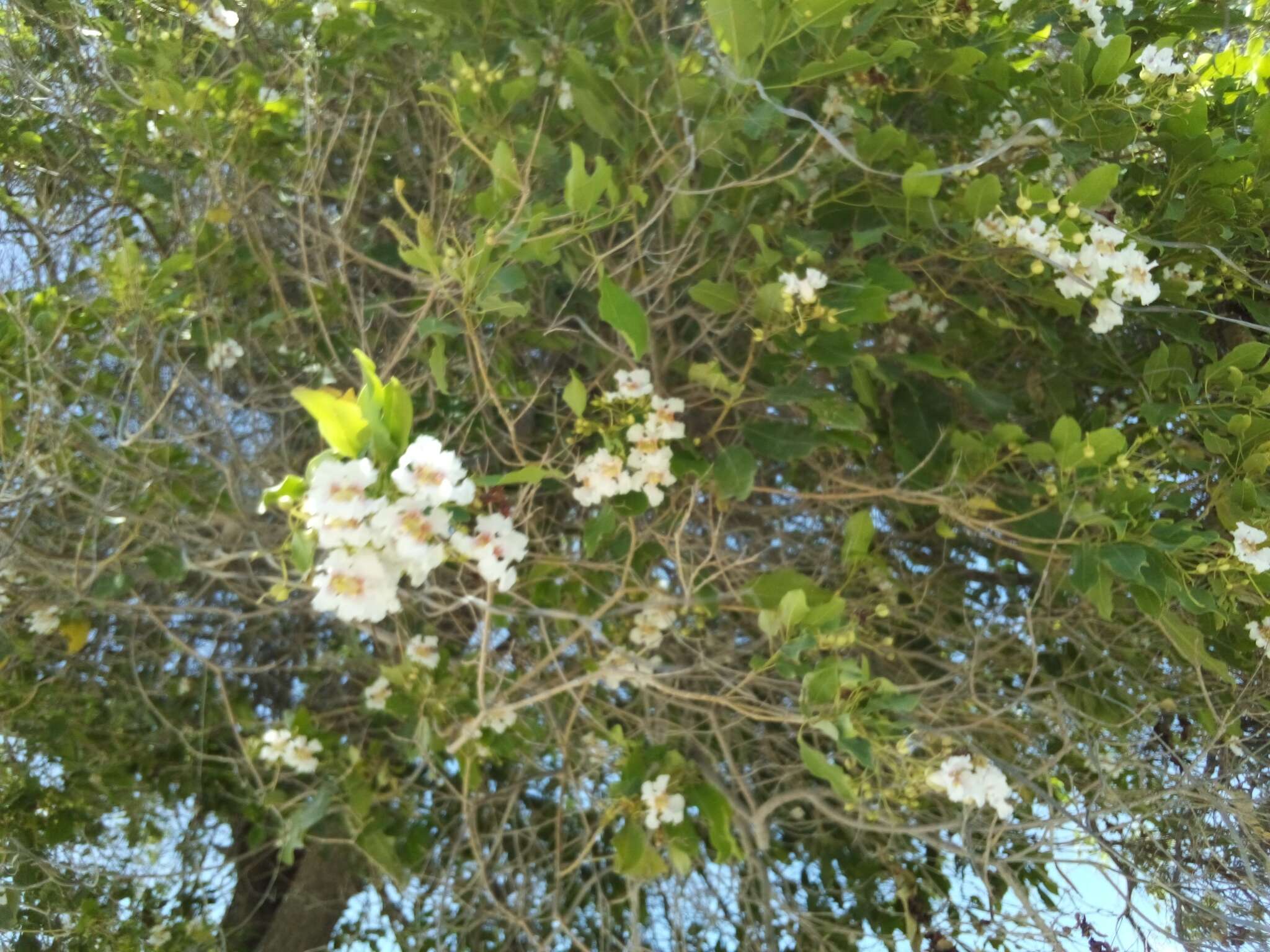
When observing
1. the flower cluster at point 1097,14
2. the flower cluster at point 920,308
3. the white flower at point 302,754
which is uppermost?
the flower cluster at point 1097,14

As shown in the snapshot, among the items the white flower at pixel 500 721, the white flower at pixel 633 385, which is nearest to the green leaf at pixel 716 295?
the white flower at pixel 633 385

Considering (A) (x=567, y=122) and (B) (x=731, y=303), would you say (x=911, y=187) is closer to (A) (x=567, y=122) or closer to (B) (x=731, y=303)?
(B) (x=731, y=303)

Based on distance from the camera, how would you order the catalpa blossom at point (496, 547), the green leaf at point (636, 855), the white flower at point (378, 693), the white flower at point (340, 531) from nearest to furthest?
the white flower at point (340, 531) < the catalpa blossom at point (496, 547) < the green leaf at point (636, 855) < the white flower at point (378, 693)

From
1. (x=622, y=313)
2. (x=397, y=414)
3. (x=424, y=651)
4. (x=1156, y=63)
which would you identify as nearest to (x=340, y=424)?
(x=397, y=414)

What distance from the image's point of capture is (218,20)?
162 centimetres

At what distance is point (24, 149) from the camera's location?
1.84 m

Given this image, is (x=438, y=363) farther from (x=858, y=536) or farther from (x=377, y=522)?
(x=858, y=536)

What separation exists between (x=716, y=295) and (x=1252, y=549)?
0.75m

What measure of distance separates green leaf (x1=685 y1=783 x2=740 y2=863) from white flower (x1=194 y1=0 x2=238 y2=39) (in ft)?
4.62

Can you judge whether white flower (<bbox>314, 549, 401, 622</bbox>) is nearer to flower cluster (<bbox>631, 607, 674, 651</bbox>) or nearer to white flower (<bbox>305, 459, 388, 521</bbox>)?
white flower (<bbox>305, 459, 388, 521</bbox>)

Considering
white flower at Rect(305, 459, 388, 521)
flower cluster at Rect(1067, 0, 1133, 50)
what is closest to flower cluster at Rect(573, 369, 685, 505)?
white flower at Rect(305, 459, 388, 521)

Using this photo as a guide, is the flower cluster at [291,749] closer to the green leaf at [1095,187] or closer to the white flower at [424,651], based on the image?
the white flower at [424,651]

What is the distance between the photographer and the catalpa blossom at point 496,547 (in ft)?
3.39

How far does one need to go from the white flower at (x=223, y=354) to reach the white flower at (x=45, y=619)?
0.50 metres
